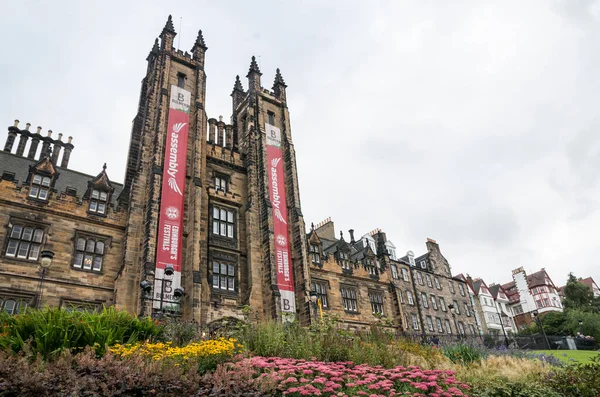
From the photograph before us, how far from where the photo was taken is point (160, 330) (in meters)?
12.2

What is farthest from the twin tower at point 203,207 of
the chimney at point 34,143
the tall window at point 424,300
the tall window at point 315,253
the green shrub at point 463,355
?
the tall window at point 424,300

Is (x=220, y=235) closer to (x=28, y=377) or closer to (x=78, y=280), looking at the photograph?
(x=78, y=280)

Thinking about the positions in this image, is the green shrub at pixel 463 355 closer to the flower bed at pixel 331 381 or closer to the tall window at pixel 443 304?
the flower bed at pixel 331 381

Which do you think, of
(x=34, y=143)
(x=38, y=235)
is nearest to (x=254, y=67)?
(x=34, y=143)

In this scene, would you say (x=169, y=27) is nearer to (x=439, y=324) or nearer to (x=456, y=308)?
(x=439, y=324)

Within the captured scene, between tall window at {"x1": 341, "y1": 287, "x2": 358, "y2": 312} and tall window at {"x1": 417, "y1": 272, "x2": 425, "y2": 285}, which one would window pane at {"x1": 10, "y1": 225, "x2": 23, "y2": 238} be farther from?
tall window at {"x1": 417, "y1": 272, "x2": 425, "y2": 285}

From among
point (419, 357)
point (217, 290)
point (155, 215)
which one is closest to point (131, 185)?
point (155, 215)

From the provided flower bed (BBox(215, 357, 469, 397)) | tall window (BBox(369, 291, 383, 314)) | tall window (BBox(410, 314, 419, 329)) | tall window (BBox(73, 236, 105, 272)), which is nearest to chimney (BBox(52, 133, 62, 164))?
tall window (BBox(73, 236, 105, 272))

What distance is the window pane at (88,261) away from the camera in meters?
20.4

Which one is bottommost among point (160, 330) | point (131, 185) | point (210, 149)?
point (160, 330)

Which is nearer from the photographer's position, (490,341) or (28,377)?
(28,377)

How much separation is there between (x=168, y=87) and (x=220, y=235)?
34.5 ft

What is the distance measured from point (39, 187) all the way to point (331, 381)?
1922cm

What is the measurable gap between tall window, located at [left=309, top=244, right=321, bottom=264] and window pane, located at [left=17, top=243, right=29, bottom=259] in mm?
18809
